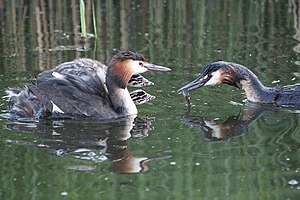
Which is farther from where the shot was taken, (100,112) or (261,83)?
(261,83)

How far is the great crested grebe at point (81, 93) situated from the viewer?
28.5ft

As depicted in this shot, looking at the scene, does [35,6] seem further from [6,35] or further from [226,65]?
[226,65]

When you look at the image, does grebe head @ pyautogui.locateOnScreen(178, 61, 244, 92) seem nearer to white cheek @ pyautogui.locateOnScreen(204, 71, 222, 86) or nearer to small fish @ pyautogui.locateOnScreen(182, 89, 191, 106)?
white cheek @ pyautogui.locateOnScreen(204, 71, 222, 86)

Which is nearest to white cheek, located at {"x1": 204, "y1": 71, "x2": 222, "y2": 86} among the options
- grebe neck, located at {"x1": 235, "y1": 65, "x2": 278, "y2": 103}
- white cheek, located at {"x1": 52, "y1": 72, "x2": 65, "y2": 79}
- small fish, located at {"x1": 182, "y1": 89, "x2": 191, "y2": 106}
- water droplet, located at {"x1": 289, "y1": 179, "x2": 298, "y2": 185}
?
grebe neck, located at {"x1": 235, "y1": 65, "x2": 278, "y2": 103}

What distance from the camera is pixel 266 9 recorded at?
50.6 feet

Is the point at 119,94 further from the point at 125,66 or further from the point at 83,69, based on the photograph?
the point at 83,69

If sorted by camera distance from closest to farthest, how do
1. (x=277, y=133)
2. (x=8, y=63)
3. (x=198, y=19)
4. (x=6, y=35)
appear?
1. (x=277, y=133)
2. (x=8, y=63)
3. (x=6, y=35)
4. (x=198, y=19)

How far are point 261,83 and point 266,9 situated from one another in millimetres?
5873

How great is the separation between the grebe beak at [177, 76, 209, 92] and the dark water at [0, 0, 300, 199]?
0.45ft

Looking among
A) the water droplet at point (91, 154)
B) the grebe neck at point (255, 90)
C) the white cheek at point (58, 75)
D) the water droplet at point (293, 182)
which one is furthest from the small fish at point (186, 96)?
the water droplet at point (293, 182)

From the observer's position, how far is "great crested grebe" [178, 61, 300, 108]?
30.6 feet

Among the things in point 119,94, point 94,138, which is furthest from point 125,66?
point 94,138

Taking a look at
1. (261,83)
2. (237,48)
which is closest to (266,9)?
(237,48)

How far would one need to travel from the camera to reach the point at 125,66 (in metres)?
8.95
